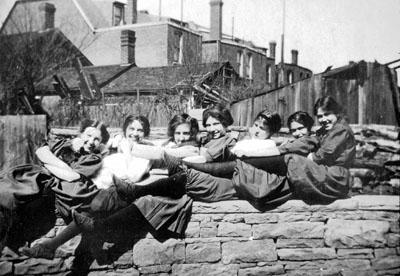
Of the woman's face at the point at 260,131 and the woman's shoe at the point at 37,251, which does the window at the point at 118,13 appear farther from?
the woman's shoe at the point at 37,251

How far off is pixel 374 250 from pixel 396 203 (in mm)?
496

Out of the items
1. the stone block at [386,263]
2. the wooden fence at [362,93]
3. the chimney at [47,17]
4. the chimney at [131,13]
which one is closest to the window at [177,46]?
the chimney at [131,13]

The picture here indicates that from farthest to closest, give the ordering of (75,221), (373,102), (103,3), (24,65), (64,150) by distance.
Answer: (103,3), (24,65), (373,102), (64,150), (75,221)

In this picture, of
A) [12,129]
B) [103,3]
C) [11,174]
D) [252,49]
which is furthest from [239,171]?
[252,49]

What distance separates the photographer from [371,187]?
13.1 ft

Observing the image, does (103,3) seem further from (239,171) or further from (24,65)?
(239,171)

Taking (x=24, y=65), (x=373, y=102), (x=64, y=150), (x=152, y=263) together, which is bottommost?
(x=152, y=263)

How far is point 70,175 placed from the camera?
3.63 m

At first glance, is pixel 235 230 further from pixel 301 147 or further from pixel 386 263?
pixel 386 263

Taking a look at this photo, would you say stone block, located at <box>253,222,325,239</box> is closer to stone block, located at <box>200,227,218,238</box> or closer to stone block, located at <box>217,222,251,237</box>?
stone block, located at <box>217,222,251,237</box>

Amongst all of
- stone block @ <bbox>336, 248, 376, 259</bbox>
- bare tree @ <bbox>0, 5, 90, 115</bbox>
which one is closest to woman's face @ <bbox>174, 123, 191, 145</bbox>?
stone block @ <bbox>336, 248, 376, 259</bbox>

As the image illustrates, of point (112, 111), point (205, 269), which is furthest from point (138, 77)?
point (205, 269)

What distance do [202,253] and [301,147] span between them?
1.40m

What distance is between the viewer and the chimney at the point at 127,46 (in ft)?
36.9
